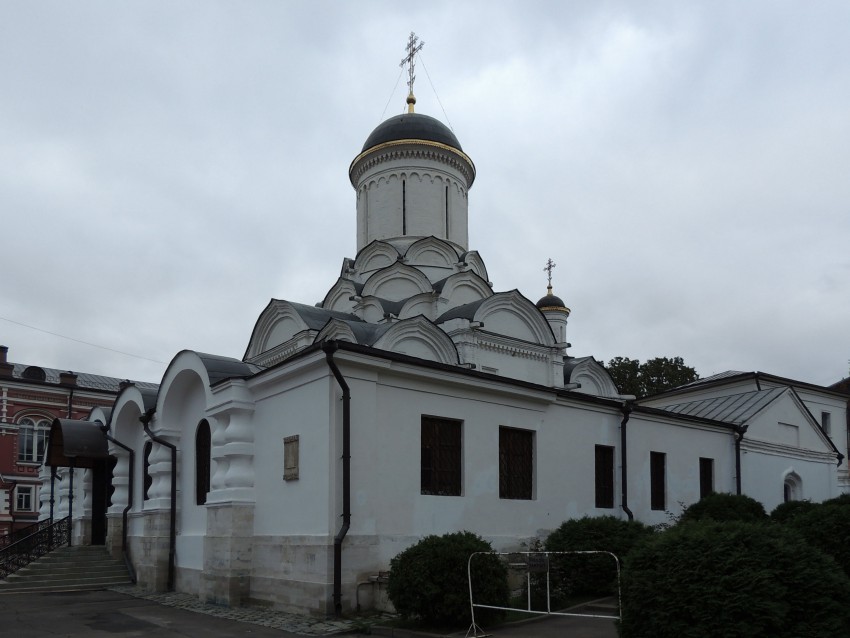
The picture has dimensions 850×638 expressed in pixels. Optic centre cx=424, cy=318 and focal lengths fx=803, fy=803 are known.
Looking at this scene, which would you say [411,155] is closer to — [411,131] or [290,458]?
[411,131]

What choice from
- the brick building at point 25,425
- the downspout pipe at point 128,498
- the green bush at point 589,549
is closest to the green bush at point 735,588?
the green bush at point 589,549

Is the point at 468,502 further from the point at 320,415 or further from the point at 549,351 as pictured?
the point at 549,351

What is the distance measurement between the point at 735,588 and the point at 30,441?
36087 mm

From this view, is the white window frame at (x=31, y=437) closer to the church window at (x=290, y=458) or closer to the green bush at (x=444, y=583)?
the church window at (x=290, y=458)

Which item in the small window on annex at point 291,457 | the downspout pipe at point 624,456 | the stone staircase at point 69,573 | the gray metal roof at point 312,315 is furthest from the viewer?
the gray metal roof at point 312,315

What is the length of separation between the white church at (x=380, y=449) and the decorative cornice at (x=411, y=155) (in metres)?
2.91

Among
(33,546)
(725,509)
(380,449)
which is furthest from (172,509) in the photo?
(725,509)

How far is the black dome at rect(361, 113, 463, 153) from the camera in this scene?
26.6 metres

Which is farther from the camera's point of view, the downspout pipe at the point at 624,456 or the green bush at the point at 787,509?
the downspout pipe at the point at 624,456

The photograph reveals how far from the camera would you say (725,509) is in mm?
15641

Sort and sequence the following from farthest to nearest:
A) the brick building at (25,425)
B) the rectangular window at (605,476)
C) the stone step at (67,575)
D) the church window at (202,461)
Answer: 1. the brick building at (25,425)
2. the stone step at (67,575)
3. the rectangular window at (605,476)
4. the church window at (202,461)

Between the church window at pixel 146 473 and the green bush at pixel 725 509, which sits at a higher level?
the church window at pixel 146 473

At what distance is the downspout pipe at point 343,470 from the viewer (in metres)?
11.1

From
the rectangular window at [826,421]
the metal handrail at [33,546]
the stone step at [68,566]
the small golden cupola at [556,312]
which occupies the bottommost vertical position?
the stone step at [68,566]
